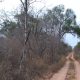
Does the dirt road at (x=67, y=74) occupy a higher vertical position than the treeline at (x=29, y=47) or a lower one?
lower

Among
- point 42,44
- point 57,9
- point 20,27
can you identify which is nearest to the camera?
point 20,27

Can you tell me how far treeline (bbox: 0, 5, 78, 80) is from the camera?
55.9ft

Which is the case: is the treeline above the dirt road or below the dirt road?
above

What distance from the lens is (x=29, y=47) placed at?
28.9 meters

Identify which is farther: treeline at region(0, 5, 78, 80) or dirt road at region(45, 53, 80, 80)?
dirt road at region(45, 53, 80, 80)

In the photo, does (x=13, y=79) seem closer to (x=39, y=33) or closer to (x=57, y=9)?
(x=39, y=33)

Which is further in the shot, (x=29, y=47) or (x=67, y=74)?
(x=29, y=47)

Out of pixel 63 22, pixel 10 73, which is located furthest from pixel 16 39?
pixel 63 22

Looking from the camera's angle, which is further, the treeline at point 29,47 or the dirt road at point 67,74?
the dirt road at point 67,74

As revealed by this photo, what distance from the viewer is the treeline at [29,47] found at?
17031mm

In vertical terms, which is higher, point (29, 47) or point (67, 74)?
point (29, 47)

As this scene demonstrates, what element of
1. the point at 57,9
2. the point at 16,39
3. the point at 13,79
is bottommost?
the point at 13,79

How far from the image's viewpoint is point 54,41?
40.2m

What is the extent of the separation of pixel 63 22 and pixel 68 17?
7.31 ft
